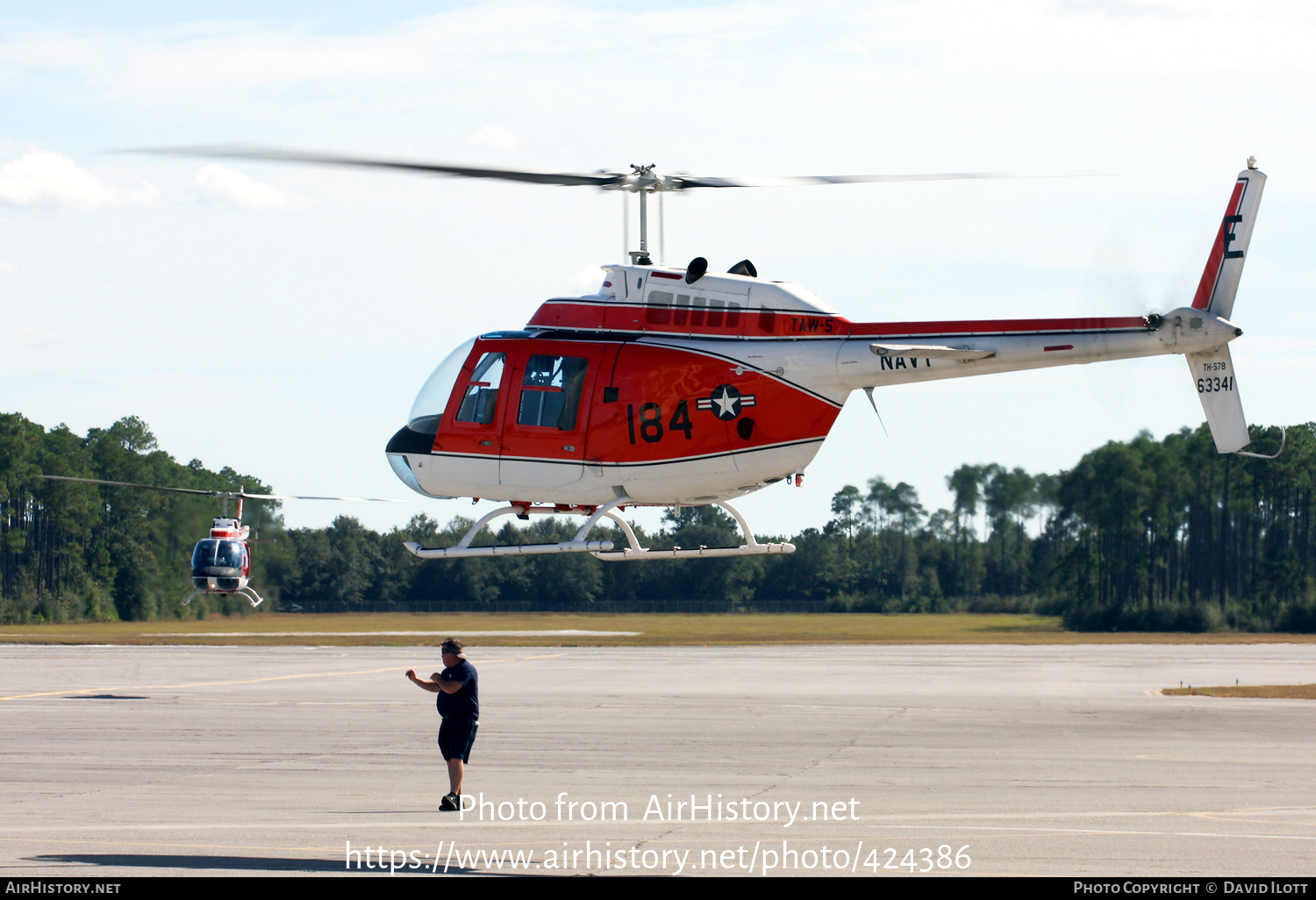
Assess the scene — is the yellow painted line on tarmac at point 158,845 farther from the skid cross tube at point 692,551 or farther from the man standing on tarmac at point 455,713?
the skid cross tube at point 692,551

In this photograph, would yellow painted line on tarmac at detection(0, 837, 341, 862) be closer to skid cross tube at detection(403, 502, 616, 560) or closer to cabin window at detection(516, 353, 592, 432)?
skid cross tube at detection(403, 502, 616, 560)

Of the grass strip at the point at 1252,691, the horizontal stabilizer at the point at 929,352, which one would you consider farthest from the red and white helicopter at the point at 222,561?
the horizontal stabilizer at the point at 929,352

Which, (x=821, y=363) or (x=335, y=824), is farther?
(x=821, y=363)

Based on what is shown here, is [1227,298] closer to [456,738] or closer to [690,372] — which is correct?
[690,372]

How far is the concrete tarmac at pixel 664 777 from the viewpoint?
13.9 meters

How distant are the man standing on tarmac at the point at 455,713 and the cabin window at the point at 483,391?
3.66m

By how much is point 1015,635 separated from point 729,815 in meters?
71.7

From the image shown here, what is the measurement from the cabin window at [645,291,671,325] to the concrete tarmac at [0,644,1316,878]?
655 cm

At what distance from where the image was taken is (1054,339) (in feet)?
55.9

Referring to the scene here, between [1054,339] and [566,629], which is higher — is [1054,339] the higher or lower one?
the higher one

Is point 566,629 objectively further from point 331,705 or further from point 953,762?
point 953,762

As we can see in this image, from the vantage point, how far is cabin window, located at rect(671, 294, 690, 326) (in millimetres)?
18406

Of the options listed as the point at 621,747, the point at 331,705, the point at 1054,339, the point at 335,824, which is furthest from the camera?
the point at 331,705

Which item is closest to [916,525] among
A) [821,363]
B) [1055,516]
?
[1055,516]
